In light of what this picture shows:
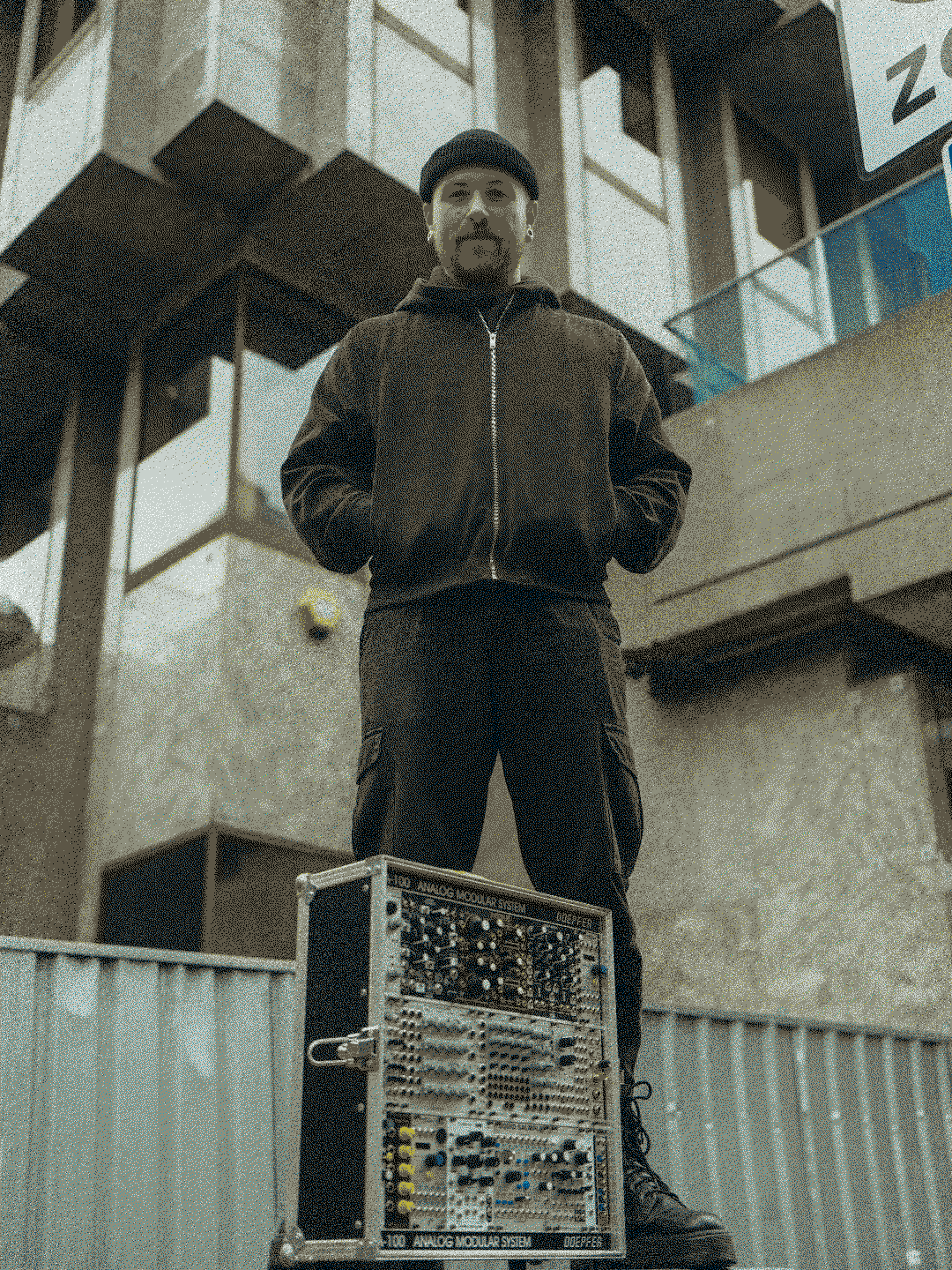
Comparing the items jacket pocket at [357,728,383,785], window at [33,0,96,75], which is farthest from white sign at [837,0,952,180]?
window at [33,0,96,75]

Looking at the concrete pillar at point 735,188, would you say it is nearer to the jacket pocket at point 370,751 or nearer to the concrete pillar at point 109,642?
the concrete pillar at point 109,642

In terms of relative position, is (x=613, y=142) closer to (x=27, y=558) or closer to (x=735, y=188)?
(x=735, y=188)

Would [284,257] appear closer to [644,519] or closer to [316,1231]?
[644,519]

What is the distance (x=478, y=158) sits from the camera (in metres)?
2.69

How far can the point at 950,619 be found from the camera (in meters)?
6.84

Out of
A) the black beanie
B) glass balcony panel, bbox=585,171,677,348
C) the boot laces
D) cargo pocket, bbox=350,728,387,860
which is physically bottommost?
the boot laces

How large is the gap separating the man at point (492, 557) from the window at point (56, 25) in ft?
27.2

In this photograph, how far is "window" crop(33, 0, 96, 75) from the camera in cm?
987

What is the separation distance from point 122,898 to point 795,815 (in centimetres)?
415

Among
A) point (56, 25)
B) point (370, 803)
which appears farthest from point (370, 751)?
point (56, 25)

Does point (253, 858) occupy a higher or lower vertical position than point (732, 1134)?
higher

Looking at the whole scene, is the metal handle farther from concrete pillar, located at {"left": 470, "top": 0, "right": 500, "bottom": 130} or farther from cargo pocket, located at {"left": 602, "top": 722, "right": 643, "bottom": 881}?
concrete pillar, located at {"left": 470, "top": 0, "right": 500, "bottom": 130}

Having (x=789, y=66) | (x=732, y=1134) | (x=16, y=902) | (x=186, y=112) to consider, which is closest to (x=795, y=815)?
(x=732, y=1134)

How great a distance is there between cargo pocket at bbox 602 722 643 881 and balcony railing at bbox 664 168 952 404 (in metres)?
5.16
